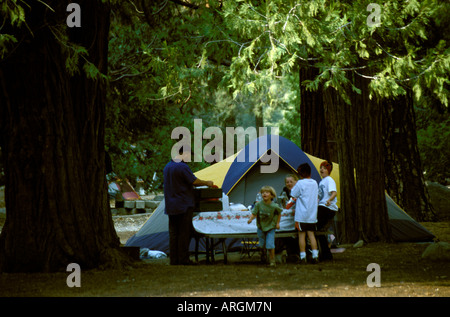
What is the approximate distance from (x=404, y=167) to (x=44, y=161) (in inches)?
423

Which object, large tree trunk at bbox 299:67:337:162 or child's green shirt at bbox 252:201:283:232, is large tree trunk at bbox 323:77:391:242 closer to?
large tree trunk at bbox 299:67:337:162

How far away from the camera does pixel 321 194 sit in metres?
10.1

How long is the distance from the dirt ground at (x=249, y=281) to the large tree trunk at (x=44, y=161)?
37 cm

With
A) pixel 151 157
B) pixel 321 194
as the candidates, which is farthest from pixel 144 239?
pixel 151 157

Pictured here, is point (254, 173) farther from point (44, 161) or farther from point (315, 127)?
point (44, 161)

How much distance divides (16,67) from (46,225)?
1919 mm

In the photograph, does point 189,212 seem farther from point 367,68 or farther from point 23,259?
point 367,68

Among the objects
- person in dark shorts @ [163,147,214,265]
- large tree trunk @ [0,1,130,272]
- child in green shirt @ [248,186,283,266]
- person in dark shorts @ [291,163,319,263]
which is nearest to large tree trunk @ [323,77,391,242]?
person in dark shorts @ [291,163,319,263]

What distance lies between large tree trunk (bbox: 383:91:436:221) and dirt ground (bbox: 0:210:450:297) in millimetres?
6978

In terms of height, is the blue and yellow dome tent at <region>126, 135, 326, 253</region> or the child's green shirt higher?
the blue and yellow dome tent at <region>126, 135, 326, 253</region>

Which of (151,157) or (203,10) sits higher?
(203,10)

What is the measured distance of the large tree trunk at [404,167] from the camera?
1698 cm

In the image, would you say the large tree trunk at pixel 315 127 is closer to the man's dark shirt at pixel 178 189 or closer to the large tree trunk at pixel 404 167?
the large tree trunk at pixel 404 167

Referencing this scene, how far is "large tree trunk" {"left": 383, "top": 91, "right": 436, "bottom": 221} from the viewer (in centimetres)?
1698
